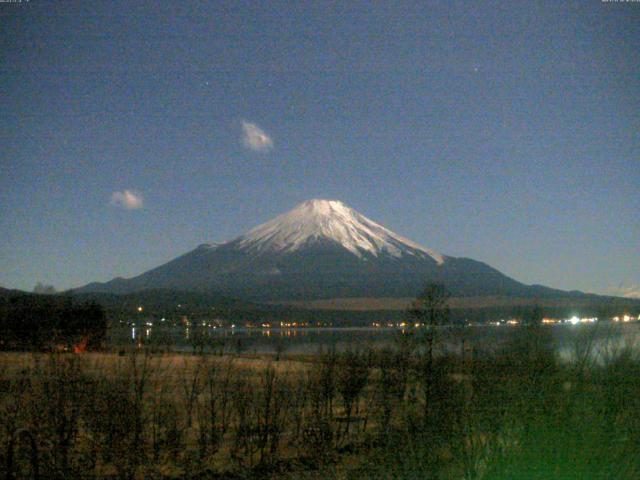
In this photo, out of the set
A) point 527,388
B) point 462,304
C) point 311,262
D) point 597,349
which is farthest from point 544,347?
point 311,262

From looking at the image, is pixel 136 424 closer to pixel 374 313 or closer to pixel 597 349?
pixel 597 349

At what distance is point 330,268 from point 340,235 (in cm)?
2173

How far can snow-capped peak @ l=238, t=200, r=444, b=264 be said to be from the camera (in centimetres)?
17512

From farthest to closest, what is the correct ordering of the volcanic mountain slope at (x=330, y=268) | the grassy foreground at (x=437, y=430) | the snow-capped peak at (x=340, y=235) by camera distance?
the snow-capped peak at (x=340, y=235) < the volcanic mountain slope at (x=330, y=268) < the grassy foreground at (x=437, y=430)

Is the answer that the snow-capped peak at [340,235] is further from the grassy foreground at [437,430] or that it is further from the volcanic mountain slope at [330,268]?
the grassy foreground at [437,430]

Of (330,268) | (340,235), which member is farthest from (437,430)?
(340,235)

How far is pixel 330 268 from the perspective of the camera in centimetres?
16488

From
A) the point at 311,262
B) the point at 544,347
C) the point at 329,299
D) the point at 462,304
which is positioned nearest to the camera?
the point at 544,347

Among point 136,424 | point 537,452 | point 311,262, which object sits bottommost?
point 136,424

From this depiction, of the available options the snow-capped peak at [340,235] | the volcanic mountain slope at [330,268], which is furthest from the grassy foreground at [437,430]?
the snow-capped peak at [340,235]

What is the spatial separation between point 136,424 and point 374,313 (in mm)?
121138

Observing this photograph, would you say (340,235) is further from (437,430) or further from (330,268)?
(437,430)

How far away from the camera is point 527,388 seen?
4195 mm

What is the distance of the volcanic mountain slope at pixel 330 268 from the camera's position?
153375 mm
